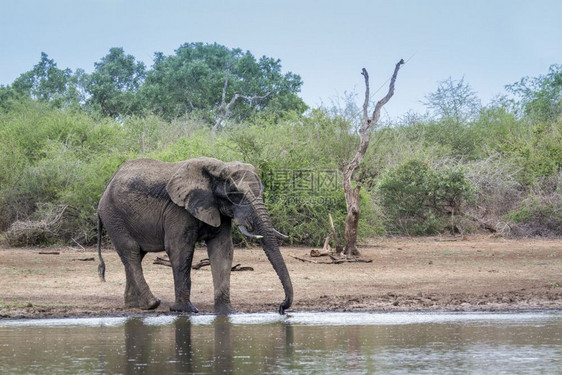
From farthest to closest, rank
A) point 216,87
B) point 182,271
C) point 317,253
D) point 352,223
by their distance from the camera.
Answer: point 216,87 → point 352,223 → point 317,253 → point 182,271

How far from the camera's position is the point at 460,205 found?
26406 mm

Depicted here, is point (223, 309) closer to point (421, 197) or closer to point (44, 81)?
point (421, 197)

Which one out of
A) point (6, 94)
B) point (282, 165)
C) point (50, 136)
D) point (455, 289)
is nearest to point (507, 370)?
point (455, 289)

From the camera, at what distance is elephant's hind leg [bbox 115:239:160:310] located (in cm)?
1244

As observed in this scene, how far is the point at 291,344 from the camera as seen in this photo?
940 centimetres

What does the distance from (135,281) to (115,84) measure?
4527 cm

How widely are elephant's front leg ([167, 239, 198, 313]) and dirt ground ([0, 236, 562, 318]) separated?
0.53 meters

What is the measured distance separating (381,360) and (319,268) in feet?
29.7

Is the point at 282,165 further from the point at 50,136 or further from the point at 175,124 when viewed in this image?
the point at 175,124

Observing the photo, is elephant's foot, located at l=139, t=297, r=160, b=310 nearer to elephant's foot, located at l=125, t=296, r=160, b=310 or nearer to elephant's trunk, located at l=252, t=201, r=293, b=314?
elephant's foot, located at l=125, t=296, r=160, b=310

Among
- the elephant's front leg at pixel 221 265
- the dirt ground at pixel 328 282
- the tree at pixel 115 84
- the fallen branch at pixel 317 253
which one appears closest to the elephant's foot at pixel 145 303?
the dirt ground at pixel 328 282

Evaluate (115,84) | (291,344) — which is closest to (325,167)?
(291,344)

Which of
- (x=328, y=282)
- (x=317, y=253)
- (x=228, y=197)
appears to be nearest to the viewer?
(x=228, y=197)

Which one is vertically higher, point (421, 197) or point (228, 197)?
point (421, 197)
